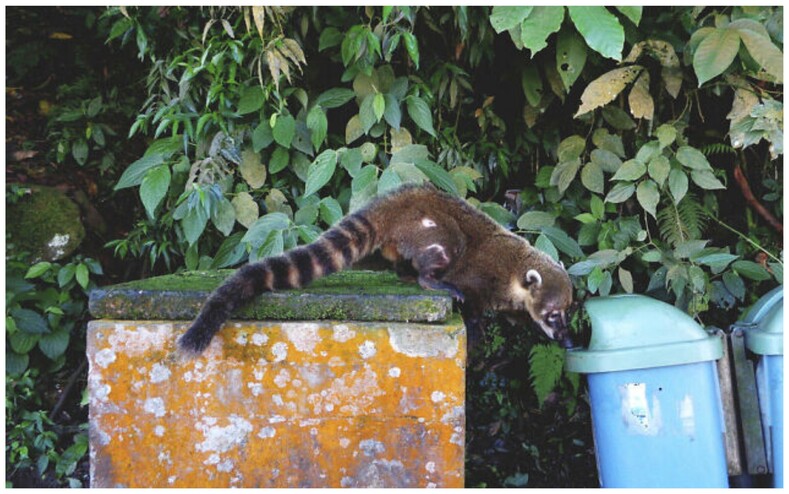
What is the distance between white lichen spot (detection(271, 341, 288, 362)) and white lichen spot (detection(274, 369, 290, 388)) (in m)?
0.04

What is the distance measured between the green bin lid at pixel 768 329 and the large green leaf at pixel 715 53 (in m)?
0.92

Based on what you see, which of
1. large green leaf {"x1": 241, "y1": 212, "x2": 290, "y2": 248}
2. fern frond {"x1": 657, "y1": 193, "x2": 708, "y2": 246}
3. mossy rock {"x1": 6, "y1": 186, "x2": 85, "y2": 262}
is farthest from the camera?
mossy rock {"x1": 6, "y1": 186, "x2": 85, "y2": 262}

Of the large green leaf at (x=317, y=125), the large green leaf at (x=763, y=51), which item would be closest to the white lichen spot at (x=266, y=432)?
the large green leaf at (x=317, y=125)

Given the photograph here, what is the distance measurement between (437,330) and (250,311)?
0.61 m

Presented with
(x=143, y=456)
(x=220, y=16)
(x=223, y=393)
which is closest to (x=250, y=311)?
(x=223, y=393)

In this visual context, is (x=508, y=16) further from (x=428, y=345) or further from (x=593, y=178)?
(x=428, y=345)

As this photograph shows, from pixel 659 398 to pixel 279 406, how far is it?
1.30 m

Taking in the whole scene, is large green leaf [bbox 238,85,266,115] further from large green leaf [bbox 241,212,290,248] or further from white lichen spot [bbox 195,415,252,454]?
white lichen spot [bbox 195,415,252,454]

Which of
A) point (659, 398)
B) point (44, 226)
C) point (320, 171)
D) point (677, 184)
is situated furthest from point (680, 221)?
point (44, 226)

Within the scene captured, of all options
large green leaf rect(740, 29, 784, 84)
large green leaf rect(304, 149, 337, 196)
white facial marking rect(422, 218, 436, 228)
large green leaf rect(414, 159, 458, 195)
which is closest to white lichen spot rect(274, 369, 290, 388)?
white facial marking rect(422, 218, 436, 228)

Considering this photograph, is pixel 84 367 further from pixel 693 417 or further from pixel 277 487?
pixel 693 417

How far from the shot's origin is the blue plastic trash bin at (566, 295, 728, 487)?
256 centimetres

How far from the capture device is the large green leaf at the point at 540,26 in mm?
2752

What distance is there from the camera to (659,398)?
2.57m
